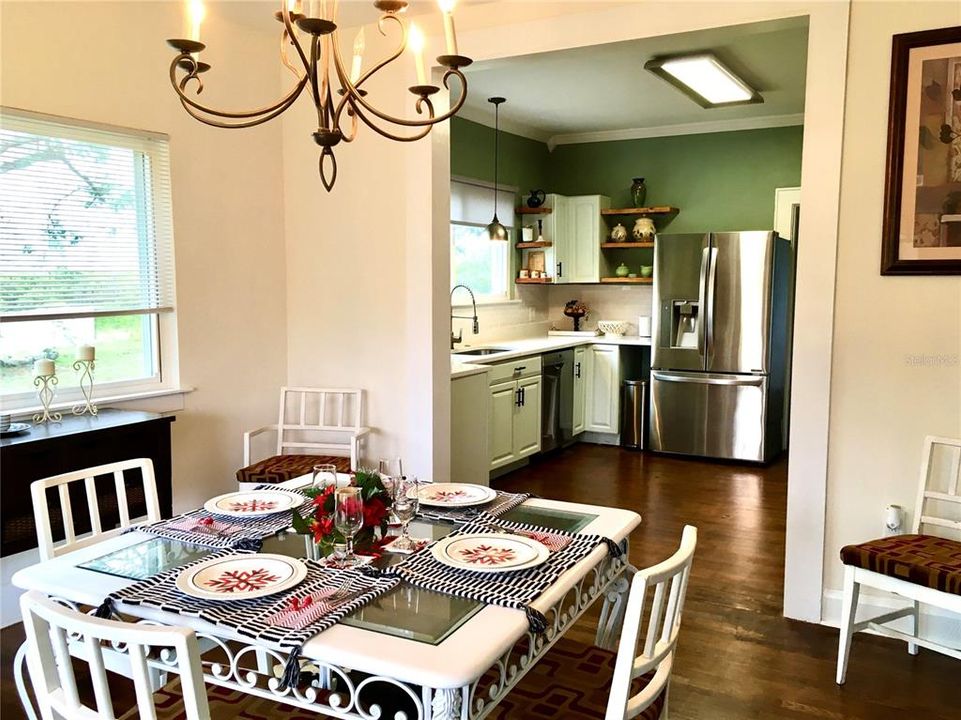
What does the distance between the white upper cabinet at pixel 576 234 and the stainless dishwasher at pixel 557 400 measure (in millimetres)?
925

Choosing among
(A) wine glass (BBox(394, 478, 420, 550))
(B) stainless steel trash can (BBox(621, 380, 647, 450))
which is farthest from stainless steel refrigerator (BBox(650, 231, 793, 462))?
(A) wine glass (BBox(394, 478, 420, 550))

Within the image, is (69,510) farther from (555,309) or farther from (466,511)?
(555,309)

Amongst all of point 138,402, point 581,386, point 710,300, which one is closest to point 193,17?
point 138,402

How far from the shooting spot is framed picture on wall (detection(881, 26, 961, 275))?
2.72 metres

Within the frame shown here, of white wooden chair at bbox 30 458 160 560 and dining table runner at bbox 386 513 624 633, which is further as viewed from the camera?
white wooden chair at bbox 30 458 160 560

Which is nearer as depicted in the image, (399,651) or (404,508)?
(399,651)

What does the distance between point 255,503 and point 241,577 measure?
535 millimetres

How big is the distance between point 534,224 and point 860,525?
421 cm

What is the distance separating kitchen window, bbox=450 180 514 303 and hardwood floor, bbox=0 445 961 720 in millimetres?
2164

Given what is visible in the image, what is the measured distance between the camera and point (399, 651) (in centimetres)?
135

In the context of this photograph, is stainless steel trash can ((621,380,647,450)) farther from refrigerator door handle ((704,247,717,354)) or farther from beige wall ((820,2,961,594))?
beige wall ((820,2,961,594))

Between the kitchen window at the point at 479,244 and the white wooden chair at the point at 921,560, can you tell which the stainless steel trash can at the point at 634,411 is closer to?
the kitchen window at the point at 479,244

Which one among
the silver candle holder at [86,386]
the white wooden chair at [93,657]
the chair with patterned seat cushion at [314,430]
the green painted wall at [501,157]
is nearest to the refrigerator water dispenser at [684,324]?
the green painted wall at [501,157]

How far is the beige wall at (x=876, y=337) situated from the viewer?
110 inches
